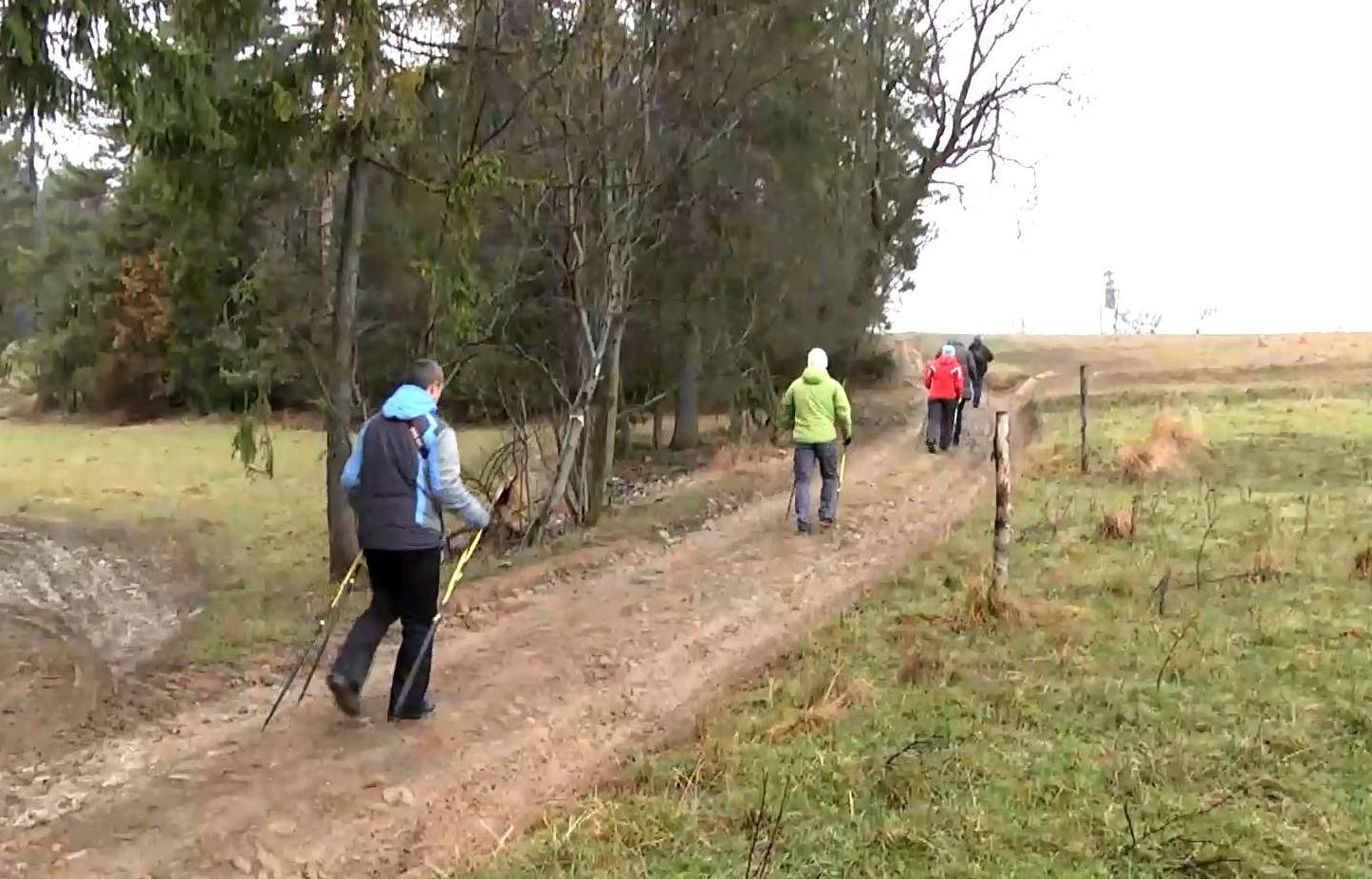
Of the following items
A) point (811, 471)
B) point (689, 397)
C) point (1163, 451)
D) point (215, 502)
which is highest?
point (689, 397)

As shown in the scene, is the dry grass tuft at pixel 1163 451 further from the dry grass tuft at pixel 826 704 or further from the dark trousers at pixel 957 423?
the dry grass tuft at pixel 826 704

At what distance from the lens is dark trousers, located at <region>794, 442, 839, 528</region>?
1211 centimetres

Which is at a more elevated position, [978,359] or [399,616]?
[978,359]

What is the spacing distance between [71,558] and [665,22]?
9348mm

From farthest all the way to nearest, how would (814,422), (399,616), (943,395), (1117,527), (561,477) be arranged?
1. (943,395)
2. (561,477)
3. (814,422)
4. (1117,527)
5. (399,616)

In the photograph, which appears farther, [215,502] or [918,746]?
[215,502]

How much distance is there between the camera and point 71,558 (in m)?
14.0

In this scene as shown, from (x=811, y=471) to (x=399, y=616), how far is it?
6.42 meters

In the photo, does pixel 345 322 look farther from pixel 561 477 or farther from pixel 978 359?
pixel 978 359

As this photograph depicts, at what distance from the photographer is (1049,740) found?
6090 mm

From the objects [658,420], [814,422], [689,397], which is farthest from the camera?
[658,420]

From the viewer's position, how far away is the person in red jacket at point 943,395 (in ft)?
63.0

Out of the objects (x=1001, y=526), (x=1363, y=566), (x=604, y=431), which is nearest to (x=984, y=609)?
(x=1001, y=526)

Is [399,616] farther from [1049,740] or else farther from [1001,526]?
[1001,526]
